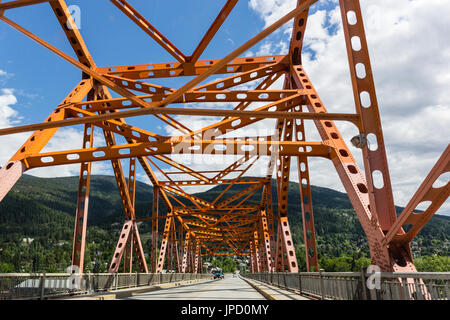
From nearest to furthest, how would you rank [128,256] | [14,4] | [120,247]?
[14,4] → [120,247] → [128,256]

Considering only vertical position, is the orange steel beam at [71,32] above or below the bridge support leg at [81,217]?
above

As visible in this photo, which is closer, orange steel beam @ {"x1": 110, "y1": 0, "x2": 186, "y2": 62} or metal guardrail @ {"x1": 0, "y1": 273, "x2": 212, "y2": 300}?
metal guardrail @ {"x1": 0, "y1": 273, "x2": 212, "y2": 300}

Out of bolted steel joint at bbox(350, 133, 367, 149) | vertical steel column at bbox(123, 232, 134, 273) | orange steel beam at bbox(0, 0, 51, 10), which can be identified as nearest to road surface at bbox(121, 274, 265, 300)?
vertical steel column at bbox(123, 232, 134, 273)

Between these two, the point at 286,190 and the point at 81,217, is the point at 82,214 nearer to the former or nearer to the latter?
the point at 81,217

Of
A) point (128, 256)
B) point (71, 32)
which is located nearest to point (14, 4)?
point (71, 32)

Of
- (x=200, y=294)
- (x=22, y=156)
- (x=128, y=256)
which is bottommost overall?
(x=200, y=294)

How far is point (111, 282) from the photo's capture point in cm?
1562

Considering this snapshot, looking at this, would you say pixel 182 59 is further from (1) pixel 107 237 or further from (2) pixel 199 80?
(1) pixel 107 237

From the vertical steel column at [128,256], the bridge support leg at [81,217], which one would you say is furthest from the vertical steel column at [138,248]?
the bridge support leg at [81,217]

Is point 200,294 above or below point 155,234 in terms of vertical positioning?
below

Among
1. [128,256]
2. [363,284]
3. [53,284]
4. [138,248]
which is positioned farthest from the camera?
[138,248]

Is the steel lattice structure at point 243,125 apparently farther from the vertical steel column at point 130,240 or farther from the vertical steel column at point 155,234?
the vertical steel column at point 155,234

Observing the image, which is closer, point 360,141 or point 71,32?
point 360,141

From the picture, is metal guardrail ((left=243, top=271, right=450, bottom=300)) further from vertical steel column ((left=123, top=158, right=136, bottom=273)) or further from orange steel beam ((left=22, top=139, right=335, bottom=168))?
vertical steel column ((left=123, top=158, right=136, bottom=273))
